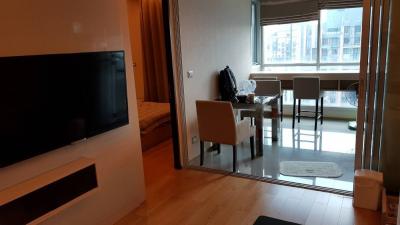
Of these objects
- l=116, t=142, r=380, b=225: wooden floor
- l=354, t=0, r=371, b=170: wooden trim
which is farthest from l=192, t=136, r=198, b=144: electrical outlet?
l=354, t=0, r=371, b=170: wooden trim

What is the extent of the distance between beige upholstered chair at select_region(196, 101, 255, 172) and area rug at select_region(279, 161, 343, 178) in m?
0.60

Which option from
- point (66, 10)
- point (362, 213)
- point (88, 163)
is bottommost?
point (362, 213)

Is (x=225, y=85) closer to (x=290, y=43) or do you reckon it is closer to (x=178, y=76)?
(x=178, y=76)

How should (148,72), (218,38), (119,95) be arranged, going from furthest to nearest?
(148,72) → (218,38) → (119,95)

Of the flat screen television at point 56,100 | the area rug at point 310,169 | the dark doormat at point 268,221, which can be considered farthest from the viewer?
the area rug at point 310,169

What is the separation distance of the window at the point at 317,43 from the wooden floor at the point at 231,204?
387 centimetres

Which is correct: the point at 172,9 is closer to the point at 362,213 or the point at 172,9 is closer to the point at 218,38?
the point at 218,38

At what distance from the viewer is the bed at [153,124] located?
4691 millimetres

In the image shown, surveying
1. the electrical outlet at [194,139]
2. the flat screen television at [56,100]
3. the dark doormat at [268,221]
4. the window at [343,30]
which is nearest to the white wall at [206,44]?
the electrical outlet at [194,139]

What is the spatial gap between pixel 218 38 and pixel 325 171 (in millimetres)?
2393

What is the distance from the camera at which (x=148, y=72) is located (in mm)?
5727

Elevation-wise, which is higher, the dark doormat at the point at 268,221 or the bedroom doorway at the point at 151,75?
the bedroom doorway at the point at 151,75

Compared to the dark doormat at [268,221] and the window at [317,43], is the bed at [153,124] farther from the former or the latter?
the window at [317,43]

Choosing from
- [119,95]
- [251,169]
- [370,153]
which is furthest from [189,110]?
[370,153]
